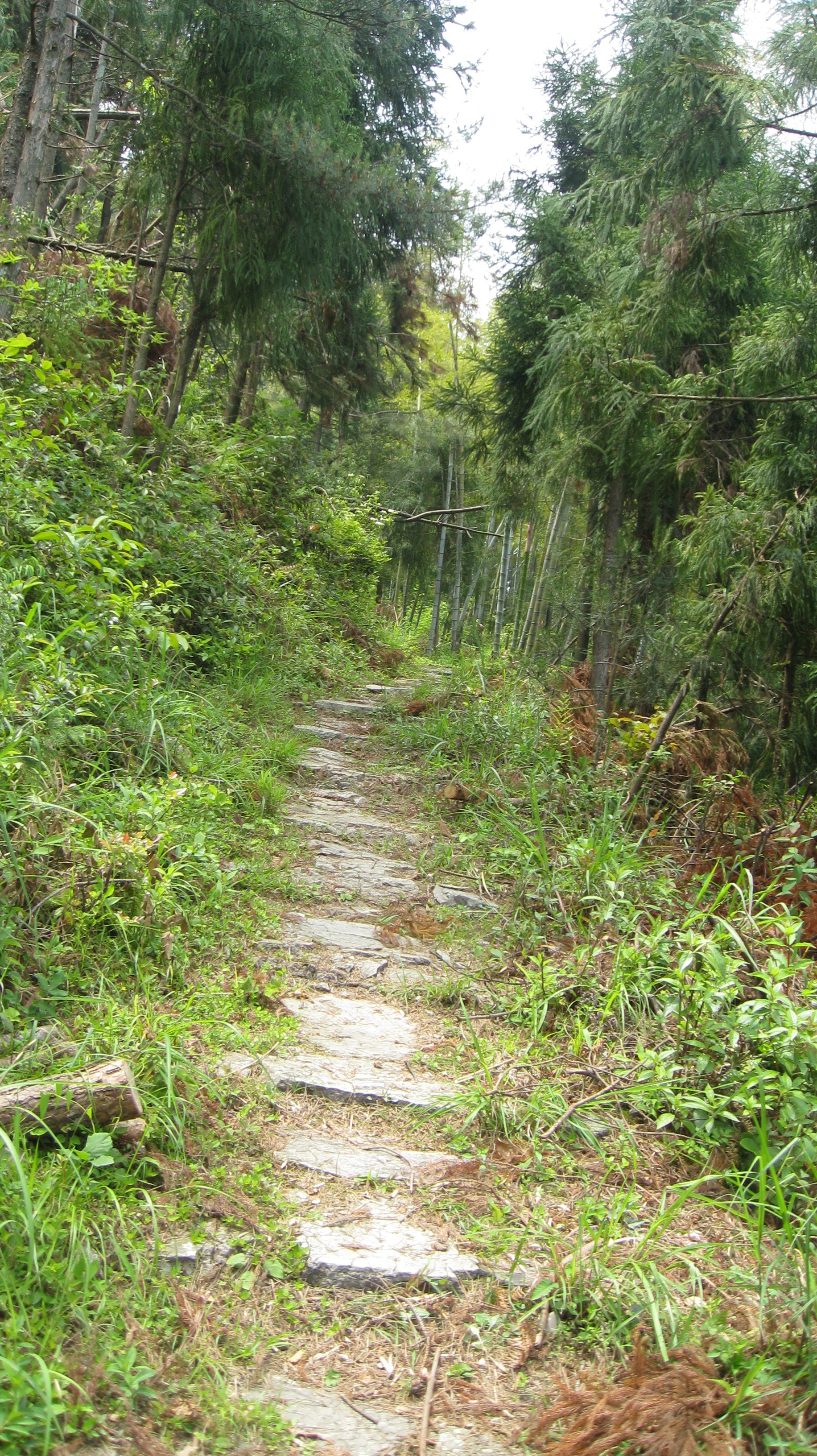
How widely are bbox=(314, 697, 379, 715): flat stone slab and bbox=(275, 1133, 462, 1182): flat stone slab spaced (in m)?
4.75

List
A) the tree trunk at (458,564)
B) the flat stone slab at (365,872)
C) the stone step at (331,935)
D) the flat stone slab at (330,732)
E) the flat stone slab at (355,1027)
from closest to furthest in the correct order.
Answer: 1. the flat stone slab at (355,1027)
2. the stone step at (331,935)
3. the flat stone slab at (365,872)
4. the flat stone slab at (330,732)
5. the tree trunk at (458,564)

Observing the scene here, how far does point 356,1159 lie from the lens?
2398 millimetres

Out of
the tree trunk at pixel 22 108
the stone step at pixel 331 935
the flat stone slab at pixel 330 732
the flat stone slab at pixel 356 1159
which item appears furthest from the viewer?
the flat stone slab at pixel 330 732

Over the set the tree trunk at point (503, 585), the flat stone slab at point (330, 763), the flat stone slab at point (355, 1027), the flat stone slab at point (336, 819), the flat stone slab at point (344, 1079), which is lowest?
the flat stone slab at point (344, 1079)

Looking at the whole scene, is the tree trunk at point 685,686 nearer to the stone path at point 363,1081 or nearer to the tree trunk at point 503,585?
the stone path at point 363,1081

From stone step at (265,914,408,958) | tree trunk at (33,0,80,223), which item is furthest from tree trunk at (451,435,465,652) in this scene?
stone step at (265,914,408,958)

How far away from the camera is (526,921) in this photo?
3.71 m

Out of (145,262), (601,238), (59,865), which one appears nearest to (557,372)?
(601,238)

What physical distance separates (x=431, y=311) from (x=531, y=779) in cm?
1834

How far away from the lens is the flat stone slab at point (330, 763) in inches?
219

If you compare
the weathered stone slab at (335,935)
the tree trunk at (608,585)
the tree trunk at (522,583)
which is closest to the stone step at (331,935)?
the weathered stone slab at (335,935)

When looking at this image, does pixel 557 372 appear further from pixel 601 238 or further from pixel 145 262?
pixel 145 262

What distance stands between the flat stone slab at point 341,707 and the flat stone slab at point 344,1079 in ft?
14.5

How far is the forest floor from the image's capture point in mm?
1767
